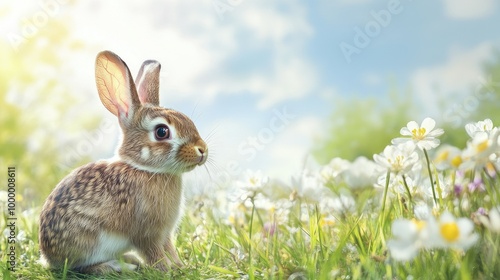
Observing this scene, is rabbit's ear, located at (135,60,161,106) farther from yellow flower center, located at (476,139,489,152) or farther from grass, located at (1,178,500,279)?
yellow flower center, located at (476,139,489,152)

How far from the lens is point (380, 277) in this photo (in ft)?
9.58

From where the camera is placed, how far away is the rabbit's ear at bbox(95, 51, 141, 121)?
3.82m

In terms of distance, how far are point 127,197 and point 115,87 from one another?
70 cm

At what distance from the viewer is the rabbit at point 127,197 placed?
12.2 ft

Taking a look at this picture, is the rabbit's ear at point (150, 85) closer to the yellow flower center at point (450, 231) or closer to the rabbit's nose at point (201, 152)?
the rabbit's nose at point (201, 152)

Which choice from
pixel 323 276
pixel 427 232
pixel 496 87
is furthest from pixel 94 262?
pixel 496 87

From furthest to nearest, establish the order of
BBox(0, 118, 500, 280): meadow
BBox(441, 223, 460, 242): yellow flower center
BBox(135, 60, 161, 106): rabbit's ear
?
BBox(135, 60, 161, 106): rabbit's ear, BBox(0, 118, 500, 280): meadow, BBox(441, 223, 460, 242): yellow flower center

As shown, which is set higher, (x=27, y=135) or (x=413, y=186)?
(x=27, y=135)

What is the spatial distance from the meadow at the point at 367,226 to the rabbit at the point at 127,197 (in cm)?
15

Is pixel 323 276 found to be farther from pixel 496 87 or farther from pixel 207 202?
pixel 496 87

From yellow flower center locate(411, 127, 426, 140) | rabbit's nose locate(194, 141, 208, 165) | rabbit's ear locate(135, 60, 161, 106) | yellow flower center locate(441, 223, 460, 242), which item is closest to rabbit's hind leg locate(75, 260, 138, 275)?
rabbit's nose locate(194, 141, 208, 165)

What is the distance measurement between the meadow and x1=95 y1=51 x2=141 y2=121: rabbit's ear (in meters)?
0.86

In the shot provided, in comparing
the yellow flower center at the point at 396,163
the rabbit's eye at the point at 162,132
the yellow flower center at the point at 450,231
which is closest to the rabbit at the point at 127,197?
the rabbit's eye at the point at 162,132

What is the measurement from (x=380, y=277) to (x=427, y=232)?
71 cm
